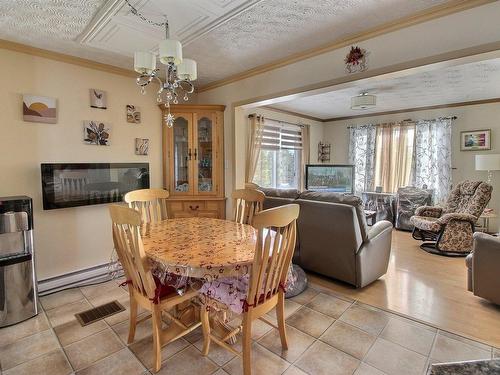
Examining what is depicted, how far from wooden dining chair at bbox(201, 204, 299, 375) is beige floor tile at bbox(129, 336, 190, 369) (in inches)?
8.5

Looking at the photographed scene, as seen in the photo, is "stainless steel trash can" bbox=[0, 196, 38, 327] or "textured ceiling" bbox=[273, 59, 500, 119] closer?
"stainless steel trash can" bbox=[0, 196, 38, 327]

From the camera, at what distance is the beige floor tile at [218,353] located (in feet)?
5.80

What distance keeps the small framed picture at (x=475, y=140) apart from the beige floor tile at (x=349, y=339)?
4.56 meters

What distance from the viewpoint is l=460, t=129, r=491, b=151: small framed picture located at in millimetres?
4711

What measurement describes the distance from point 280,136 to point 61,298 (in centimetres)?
425

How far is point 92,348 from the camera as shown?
187 cm

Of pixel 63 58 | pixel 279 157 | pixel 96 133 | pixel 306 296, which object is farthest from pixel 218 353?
pixel 279 157

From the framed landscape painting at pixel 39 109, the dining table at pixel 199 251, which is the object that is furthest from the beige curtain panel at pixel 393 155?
the framed landscape painting at pixel 39 109

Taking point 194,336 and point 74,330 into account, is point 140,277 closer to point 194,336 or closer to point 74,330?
point 194,336

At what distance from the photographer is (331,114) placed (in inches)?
237

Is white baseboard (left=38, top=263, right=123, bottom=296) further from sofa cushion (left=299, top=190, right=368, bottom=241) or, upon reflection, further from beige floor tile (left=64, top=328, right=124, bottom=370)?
sofa cushion (left=299, top=190, right=368, bottom=241)

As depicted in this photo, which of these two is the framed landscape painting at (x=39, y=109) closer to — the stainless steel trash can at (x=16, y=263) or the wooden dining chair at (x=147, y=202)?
the stainless steel trash can at (x=16, y=263)

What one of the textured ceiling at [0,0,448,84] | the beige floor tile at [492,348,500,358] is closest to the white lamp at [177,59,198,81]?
the textured ceiling at [0,0,448,84]

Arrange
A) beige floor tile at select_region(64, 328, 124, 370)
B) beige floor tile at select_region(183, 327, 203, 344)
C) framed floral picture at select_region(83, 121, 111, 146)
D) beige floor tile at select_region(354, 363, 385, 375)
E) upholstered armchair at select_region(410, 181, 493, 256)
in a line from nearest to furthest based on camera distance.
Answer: beige floor tile at select_region(354, 363, 385, 375)
beige floor tile at select_region(64, 328, 124, 370)
beige floor tile at select_region(183, 327, 203, 344)
framed floral picture at select_region(83, 121, 111, 146)
upholstered armchair at select_region(410, 181, 493, 256)
